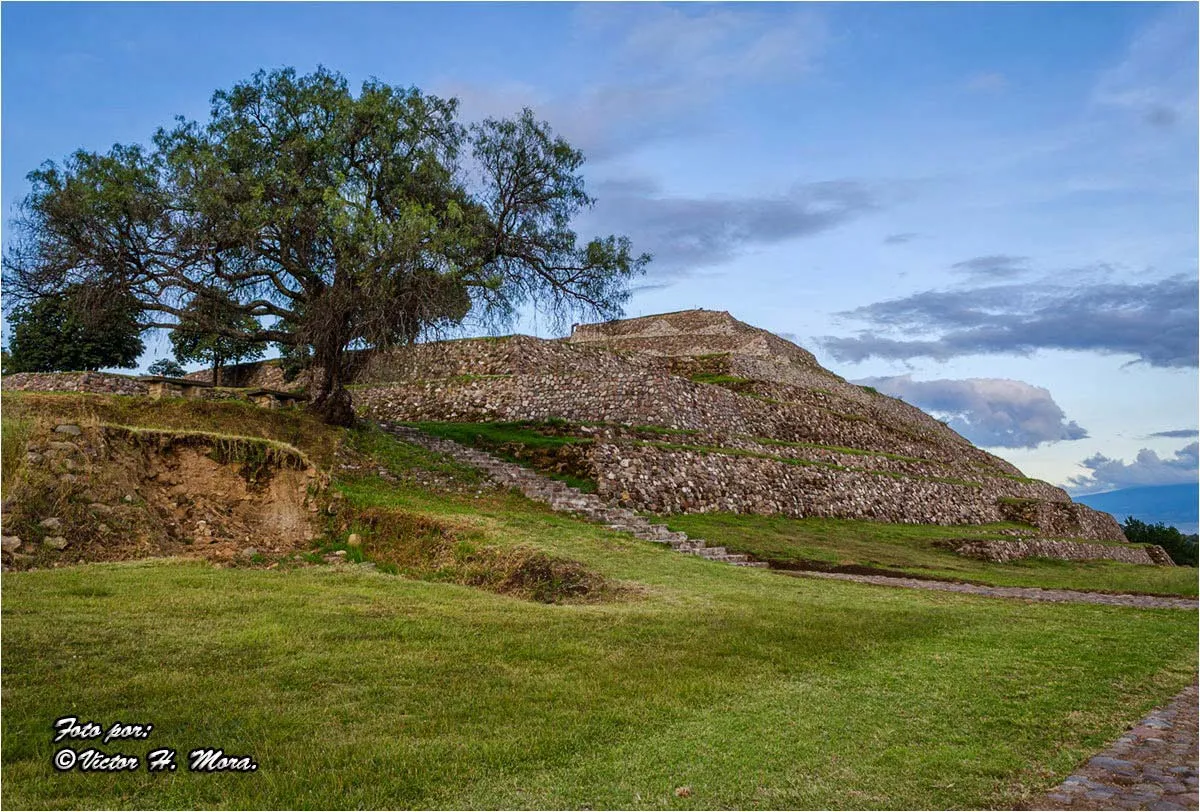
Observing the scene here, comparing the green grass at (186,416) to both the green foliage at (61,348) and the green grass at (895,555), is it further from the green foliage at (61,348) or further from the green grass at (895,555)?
the green foliage at (61,348)

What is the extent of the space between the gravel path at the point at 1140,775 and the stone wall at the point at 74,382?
3067 cm

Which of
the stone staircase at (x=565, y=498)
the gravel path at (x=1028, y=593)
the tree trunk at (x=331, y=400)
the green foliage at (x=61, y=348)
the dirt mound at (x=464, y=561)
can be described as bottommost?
the gravel path at (x=1028, y=593)

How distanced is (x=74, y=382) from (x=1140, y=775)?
32.9m

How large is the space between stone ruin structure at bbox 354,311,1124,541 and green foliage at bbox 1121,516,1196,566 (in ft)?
13.0

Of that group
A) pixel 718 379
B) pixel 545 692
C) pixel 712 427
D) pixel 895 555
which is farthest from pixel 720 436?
pixel 545 692

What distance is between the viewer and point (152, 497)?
1588 centimetres

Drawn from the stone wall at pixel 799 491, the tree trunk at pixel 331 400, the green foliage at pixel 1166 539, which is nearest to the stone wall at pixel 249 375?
the tree trunk at pixel 331 400

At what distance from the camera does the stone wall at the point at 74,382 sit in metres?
29.7

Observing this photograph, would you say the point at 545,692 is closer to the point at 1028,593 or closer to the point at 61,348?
the point at 1028,593

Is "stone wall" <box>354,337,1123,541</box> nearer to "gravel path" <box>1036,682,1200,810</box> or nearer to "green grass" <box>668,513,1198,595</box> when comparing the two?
"green grass" <box>668,513,1198,595</box>

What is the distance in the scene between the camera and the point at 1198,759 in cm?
676

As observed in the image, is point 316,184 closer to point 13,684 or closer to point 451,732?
point 13,684

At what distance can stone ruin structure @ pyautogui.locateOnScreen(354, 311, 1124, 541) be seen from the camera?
88.1 ft

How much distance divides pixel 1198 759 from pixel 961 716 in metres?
1.79
